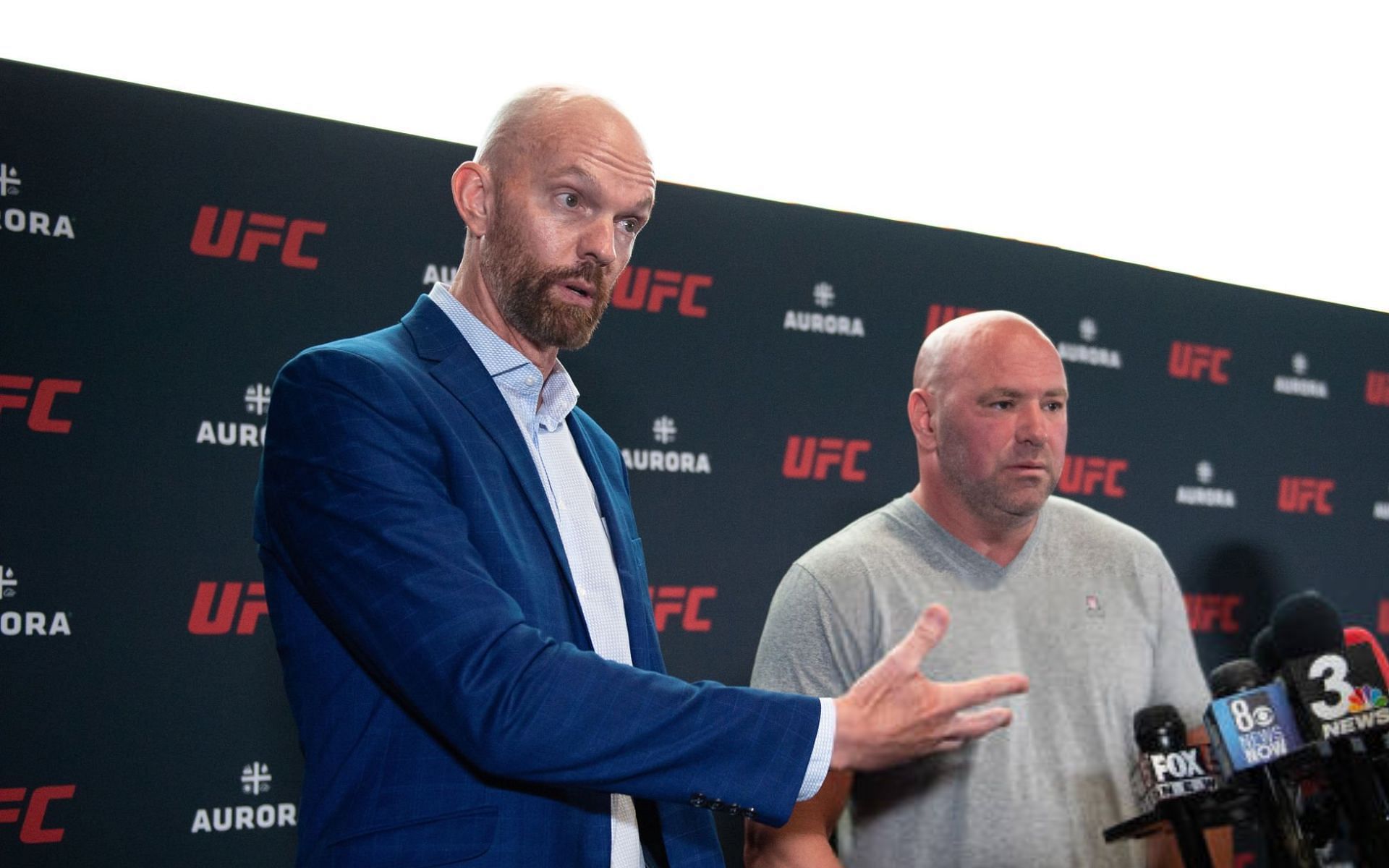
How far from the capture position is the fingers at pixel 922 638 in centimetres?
131

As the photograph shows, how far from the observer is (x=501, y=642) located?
1.27 meters

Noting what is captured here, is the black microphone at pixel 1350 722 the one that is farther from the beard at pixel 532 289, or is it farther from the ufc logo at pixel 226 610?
the ufc logo at pixel 226 610

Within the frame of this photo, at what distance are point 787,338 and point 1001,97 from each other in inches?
55.9

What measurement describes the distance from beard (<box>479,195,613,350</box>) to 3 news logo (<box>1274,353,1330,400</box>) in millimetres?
3606

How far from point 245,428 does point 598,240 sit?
54.9 inches

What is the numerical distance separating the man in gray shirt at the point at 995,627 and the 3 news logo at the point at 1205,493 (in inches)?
77.8

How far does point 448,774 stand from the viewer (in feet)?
4.43

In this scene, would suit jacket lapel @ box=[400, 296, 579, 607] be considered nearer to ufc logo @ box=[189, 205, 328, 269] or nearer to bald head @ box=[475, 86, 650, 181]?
bald head @ box=[475, 86, 650, 181]

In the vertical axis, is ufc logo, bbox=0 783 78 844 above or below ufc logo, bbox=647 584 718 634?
below

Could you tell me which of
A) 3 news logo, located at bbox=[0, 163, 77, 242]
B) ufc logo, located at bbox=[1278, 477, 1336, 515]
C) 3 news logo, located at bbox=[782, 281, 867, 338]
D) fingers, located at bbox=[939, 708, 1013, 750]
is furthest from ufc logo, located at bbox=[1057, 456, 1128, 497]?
3 news logo, located at bbox=[0, 163, 77, 242]

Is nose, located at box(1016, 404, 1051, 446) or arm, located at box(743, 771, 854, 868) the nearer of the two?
arm, located at box(743, 771, 854, 868)

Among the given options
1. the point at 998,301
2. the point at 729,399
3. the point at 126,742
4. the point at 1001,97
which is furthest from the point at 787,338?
the point at 126,742

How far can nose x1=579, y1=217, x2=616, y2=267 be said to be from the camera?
1628mm

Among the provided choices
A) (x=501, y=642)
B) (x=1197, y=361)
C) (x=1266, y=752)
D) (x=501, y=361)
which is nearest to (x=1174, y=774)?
(x=1266, y=752)
